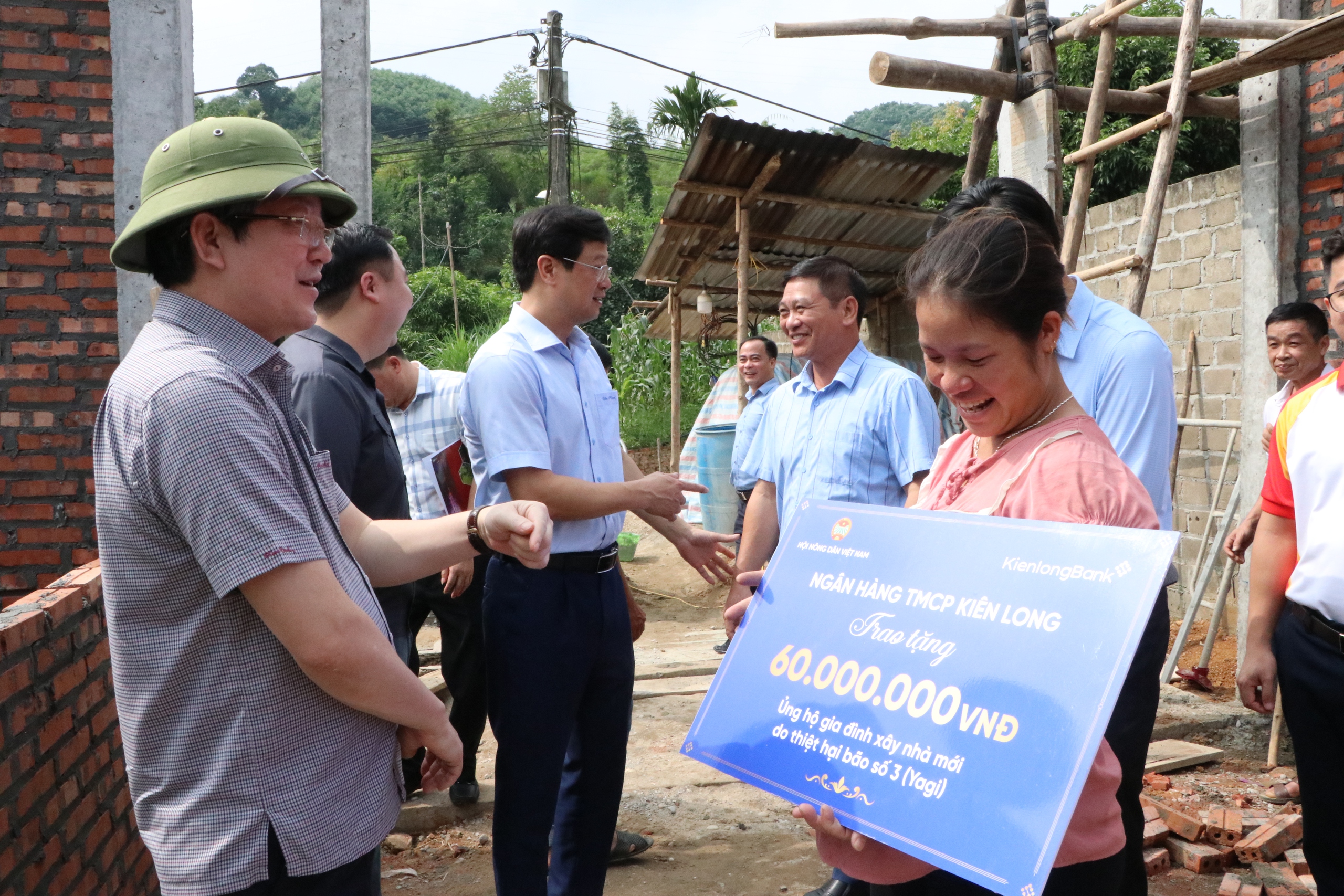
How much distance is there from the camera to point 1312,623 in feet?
7.79

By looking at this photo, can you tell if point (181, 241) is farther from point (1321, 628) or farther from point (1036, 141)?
point (1036, 141)

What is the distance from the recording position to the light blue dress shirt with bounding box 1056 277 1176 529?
2518mm

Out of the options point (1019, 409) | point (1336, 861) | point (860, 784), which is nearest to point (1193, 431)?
point (1336, 861)

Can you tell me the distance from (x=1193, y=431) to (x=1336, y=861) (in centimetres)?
448

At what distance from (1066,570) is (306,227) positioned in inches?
51.6

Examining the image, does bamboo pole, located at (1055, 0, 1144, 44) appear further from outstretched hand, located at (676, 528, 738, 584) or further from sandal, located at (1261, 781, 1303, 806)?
sandal, located at (1261, 781, 1303, 806)

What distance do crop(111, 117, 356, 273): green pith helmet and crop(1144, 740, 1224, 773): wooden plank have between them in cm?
415

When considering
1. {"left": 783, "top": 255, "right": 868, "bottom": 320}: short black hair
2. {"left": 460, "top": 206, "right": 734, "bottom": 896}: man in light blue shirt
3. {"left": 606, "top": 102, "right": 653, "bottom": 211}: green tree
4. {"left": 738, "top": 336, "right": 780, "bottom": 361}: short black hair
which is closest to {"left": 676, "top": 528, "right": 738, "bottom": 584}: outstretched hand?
{"left": 460, "top": 206, "right": 734, "bottom": 896}: man in light blue shirt

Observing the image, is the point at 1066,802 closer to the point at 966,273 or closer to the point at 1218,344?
the point at 966,273

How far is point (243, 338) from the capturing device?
159 cm

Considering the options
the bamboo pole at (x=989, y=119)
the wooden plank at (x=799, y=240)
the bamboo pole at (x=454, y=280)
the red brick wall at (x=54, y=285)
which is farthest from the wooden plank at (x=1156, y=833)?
the bamboo pole at (x=454, y=280)

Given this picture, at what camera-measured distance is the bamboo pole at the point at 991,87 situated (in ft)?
14.6

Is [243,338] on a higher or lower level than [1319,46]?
lower

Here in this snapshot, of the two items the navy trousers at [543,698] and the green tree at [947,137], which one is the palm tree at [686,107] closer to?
the green tree at [947,137]
